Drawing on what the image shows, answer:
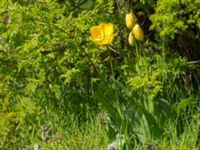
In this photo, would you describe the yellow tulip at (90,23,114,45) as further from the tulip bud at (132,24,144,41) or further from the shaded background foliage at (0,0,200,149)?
the shaded background foliage at (0,0,200,149)

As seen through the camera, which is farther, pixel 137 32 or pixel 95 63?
pixel 95 63

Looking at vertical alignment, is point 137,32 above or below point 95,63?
above

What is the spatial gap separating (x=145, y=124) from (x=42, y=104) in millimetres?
911

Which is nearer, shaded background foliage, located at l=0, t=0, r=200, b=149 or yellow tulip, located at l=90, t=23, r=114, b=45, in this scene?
yellow tulip, located at l=90, t=23, r=114, b=45

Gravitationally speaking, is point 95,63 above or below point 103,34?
below

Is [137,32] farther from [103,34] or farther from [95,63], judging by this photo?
[95,63]

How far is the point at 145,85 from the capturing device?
339cm

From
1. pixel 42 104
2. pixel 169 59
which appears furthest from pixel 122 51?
pixel 42 104

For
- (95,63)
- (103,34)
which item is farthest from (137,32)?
(95,63)

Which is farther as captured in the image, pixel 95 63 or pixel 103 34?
pixel 95 63

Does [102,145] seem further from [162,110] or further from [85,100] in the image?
[85,100]

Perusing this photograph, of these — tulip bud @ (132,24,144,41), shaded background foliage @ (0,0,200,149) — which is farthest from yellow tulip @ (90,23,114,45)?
shaded background foliage @ (0,0,200,149)

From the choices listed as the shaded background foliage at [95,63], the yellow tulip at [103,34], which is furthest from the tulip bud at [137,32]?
the shaded background foliage at [95,63]

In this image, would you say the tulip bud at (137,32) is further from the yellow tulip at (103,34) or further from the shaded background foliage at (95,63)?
the shaded background foliage at (95,63)
